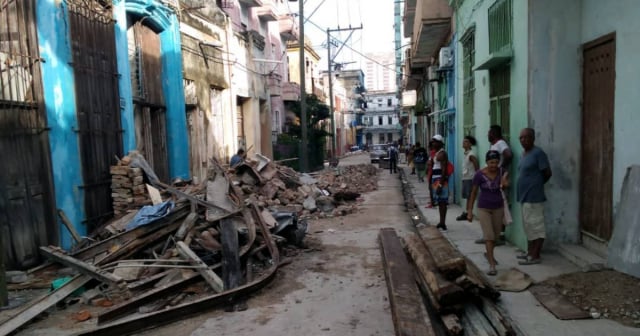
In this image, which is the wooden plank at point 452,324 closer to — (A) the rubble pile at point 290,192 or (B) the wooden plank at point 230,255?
(B) the wooden plank at point 230,255

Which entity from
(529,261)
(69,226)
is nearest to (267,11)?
(69,226)

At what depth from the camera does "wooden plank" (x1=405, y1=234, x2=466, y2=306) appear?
416 cm

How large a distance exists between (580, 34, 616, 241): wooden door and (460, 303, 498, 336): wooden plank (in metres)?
2.08

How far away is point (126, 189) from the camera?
8805 mm

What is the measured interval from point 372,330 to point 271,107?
69.4ft

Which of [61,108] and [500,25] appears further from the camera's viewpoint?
[61,108]

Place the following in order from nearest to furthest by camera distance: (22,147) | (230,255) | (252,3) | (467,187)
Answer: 1. (230,255)
2. (22,147)
3. (467,187)
4. (252,3)

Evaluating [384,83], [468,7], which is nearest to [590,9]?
[468,7]

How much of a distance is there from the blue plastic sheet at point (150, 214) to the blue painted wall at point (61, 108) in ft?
3.53

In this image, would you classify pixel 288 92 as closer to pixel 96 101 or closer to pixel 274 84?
pixel 274 84

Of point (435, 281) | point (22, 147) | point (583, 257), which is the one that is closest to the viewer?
point (435, 281)

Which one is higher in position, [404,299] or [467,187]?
[467,187]

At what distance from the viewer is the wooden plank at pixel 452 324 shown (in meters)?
3.82

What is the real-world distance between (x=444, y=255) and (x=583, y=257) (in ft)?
5.42
